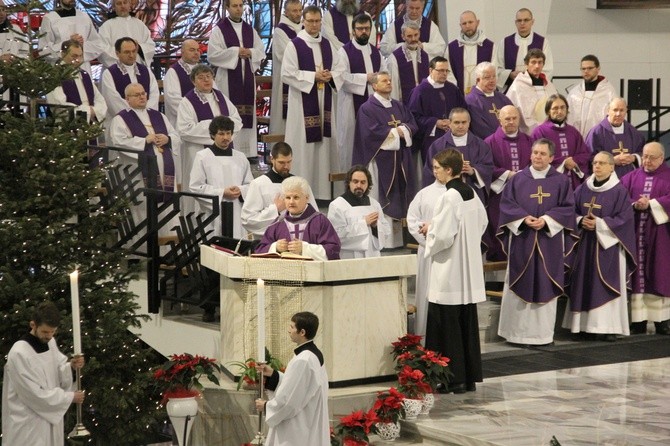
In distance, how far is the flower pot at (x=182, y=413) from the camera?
859cm

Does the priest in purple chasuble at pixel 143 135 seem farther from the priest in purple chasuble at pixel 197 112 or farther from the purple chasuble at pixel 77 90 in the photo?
the purple chasuble at pixel 77 90

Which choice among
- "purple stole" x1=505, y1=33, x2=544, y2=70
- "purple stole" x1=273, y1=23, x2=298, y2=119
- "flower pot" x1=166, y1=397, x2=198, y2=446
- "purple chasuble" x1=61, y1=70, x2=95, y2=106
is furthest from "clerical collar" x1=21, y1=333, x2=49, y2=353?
"purple stole" x1=505, y1=33, x2=544, y2=70

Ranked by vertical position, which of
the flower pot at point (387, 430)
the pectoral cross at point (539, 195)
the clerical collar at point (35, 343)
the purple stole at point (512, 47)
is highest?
the purple stole at point (512, 47)

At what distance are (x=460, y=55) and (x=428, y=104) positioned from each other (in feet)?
4.44

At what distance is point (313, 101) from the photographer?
43.6ft

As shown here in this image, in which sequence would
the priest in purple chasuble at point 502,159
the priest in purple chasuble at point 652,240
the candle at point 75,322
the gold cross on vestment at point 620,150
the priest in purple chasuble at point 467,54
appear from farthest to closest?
the priest in purple chasuble at point 467,54, the gold cross on vestment at point 620,150, the priest in purple chasuble at point 502,159, the priest in purple chasuble at point 652,240, the candle at point 75,322

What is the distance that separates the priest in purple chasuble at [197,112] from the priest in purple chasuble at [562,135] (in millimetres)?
3018

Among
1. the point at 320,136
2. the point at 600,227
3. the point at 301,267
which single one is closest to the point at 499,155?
the point at 600,227

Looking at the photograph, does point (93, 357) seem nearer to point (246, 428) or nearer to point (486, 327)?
point (246, 428)

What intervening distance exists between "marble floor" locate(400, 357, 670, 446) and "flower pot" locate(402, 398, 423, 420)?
7cm

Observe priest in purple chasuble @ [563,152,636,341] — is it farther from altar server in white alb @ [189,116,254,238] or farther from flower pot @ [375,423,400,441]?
flower pot @ [375,423,400,441]

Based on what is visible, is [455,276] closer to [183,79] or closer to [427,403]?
[427,403]

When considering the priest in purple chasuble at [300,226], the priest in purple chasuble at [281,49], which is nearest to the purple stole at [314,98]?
the priest in purple chasuble at [281,49]

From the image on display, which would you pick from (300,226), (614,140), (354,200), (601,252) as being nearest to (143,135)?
(354,200)
